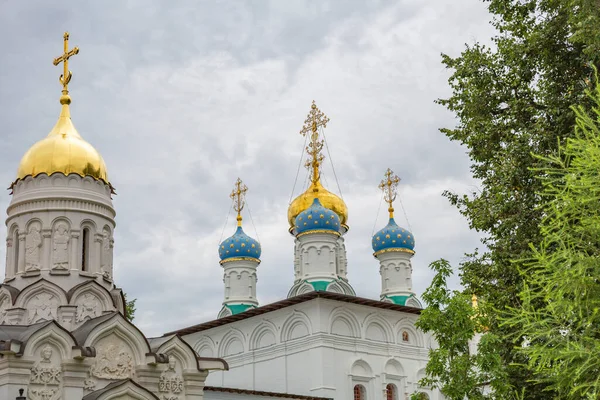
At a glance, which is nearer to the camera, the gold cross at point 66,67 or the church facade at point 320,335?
the gold cross at point 66,67

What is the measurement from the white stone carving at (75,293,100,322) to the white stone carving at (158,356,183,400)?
170cm

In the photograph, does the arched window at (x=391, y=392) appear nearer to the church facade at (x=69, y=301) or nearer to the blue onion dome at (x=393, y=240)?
the blue onion dome at (x=393, y=240)

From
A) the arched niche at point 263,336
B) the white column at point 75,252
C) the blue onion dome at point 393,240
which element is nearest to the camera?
the white column at point 75,252

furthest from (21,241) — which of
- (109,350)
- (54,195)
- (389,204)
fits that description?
(389,204)

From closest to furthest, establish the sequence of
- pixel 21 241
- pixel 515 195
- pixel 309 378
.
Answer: pixel 515 195
pixel 21 241
pixel 309 378

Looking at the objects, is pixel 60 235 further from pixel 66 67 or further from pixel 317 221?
pixel 317 221

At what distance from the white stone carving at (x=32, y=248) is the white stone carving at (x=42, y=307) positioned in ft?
2.45

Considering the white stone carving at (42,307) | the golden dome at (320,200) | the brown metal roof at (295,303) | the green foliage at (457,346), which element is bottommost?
the green foliage at (457,346)

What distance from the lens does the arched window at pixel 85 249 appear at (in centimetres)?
1705

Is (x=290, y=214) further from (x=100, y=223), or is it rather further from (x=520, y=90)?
(x=520, y=90)

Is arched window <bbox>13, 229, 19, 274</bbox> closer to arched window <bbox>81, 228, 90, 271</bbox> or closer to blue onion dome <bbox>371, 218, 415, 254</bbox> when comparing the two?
arched window <bbox>81, 228, 90, 271</bbox>

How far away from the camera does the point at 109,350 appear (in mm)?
15328

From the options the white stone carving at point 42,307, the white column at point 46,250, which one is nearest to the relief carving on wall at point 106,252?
the white column at point 46,250

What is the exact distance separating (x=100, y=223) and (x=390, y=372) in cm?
1133
